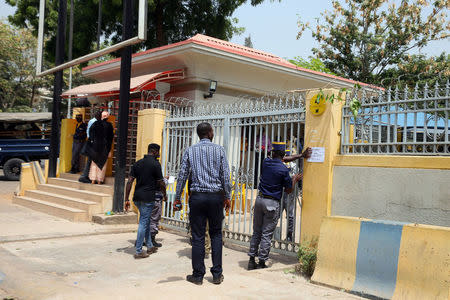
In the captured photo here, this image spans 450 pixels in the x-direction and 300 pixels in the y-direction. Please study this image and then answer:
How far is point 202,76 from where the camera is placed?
35.7ft

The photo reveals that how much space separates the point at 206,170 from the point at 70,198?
244 inches

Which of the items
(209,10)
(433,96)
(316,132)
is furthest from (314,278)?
(209,10)

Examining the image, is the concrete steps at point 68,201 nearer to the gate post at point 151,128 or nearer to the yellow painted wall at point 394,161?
the gate post at point 151,128

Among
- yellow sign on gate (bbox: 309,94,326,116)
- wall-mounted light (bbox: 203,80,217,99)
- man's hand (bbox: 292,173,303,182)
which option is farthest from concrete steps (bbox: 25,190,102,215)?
yellow sign on gate (bbox: 309,94,326,116)

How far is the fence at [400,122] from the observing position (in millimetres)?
4645

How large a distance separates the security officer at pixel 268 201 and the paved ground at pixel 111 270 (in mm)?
293

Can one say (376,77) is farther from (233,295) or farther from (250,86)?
(233,295)

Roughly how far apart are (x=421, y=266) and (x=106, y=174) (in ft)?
28.1

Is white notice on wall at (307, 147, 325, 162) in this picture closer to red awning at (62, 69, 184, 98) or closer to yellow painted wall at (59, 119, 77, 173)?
red awning at (62, 69, 184, 98)

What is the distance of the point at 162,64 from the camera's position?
11.5m

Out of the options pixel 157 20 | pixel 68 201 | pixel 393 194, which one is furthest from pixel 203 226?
pixel 157 20

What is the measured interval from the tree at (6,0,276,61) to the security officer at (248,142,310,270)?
13.8 m

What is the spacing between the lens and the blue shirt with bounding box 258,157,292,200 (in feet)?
18.5

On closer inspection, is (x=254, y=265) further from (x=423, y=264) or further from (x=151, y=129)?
(x=151, y=129)
